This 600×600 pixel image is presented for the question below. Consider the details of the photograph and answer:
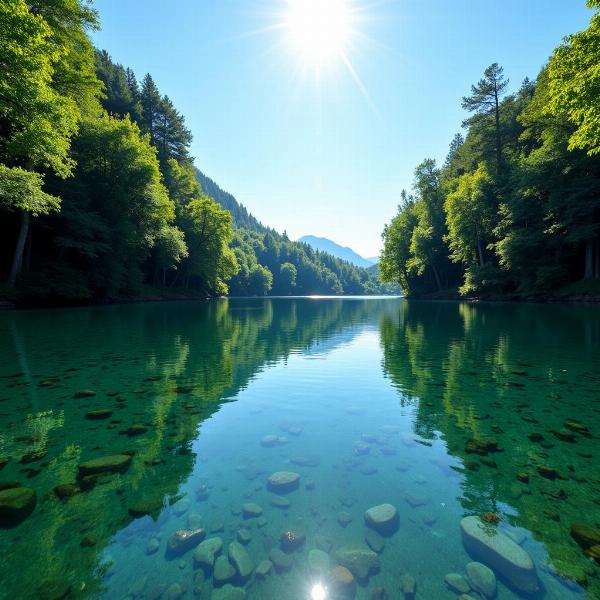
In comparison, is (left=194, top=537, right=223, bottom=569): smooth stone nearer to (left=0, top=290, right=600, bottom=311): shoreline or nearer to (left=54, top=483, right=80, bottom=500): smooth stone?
(left=54, top=483, right=80, bottom=500): smooth stone

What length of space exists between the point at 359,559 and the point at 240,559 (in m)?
1.10

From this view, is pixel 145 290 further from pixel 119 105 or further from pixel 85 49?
pixel 119 105

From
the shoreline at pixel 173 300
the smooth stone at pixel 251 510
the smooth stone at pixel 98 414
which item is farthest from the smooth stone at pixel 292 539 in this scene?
the shoreline at pixel 173 300

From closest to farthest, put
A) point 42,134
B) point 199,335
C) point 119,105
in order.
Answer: point 199,335
point 42,134
point 119,105

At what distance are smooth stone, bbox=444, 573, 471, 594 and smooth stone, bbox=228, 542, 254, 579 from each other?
1.70 m

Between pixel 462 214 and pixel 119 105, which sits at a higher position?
pixel 119 105

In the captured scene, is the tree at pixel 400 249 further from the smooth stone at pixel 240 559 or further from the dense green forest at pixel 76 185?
the smooth stone at pixel 240 559

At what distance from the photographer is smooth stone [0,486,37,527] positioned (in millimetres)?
3521

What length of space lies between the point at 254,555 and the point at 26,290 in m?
34.2

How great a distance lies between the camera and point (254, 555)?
122 inches

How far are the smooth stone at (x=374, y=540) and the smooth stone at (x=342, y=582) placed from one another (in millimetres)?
424

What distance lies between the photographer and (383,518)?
359 centimetres

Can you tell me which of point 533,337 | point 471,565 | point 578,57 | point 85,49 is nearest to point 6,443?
point 471,565

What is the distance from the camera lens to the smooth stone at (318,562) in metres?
2.91
